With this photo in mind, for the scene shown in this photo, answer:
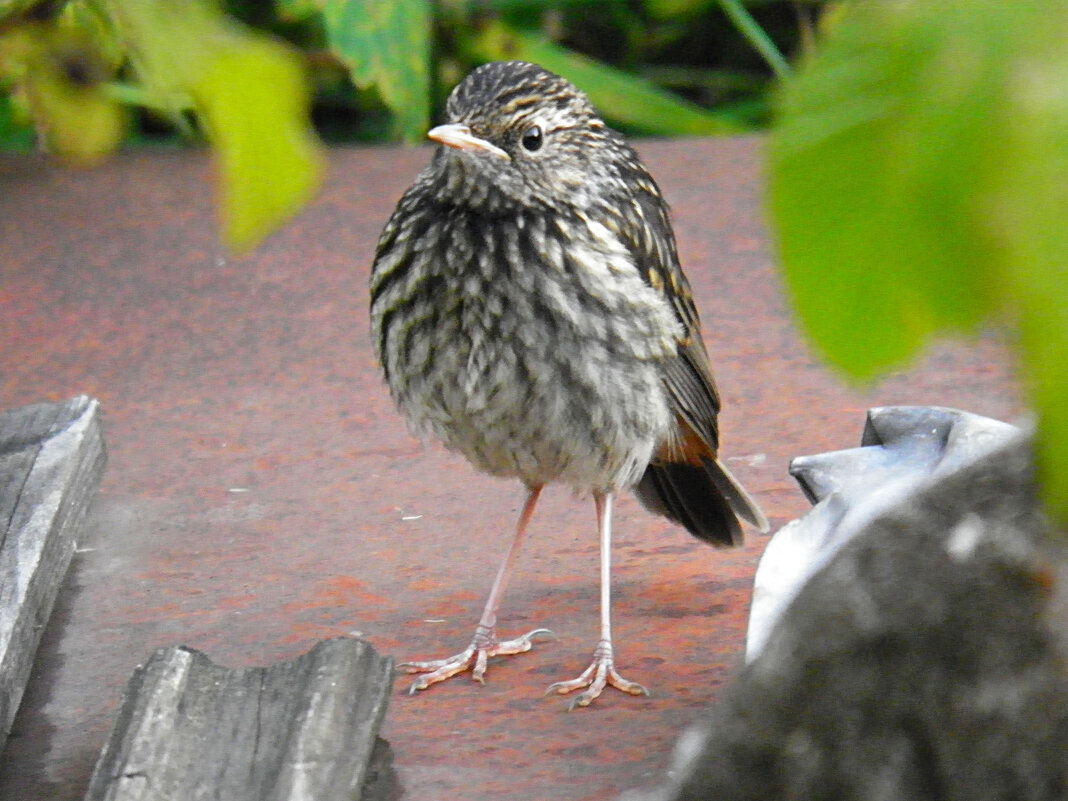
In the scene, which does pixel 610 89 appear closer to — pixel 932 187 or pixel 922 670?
pixel 922 670

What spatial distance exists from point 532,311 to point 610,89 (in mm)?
3215

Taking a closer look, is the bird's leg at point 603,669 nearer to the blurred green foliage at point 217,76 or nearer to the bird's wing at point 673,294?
the bird's wing at point 673,294

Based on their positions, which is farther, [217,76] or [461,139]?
[461,139]

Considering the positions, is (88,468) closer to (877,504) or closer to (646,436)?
(646,436)

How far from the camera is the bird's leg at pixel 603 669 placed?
3191mm

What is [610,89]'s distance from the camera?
259 inches

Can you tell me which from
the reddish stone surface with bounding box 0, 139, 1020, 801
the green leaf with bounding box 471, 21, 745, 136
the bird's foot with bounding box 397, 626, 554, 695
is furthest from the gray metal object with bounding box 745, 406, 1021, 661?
the green leaf with bounding box 471, 21, 745, 136

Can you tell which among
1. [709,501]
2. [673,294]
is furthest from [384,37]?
[709,501]

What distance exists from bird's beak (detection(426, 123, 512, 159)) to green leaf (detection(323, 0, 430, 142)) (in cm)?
169

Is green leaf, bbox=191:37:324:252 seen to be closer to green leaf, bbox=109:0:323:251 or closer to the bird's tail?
green leaf, bbox=109:0:323:251

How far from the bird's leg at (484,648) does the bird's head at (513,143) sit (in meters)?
0.85

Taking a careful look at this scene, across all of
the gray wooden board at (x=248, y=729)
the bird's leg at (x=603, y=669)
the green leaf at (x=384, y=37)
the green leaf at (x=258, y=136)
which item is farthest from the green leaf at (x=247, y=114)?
the bird's leg at (x=603, y=669)

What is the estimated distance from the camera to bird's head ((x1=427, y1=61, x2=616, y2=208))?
143 inches

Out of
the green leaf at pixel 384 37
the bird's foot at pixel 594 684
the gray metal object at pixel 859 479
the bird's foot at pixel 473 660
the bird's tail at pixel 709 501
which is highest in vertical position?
the green leaf at pixel 384 37
